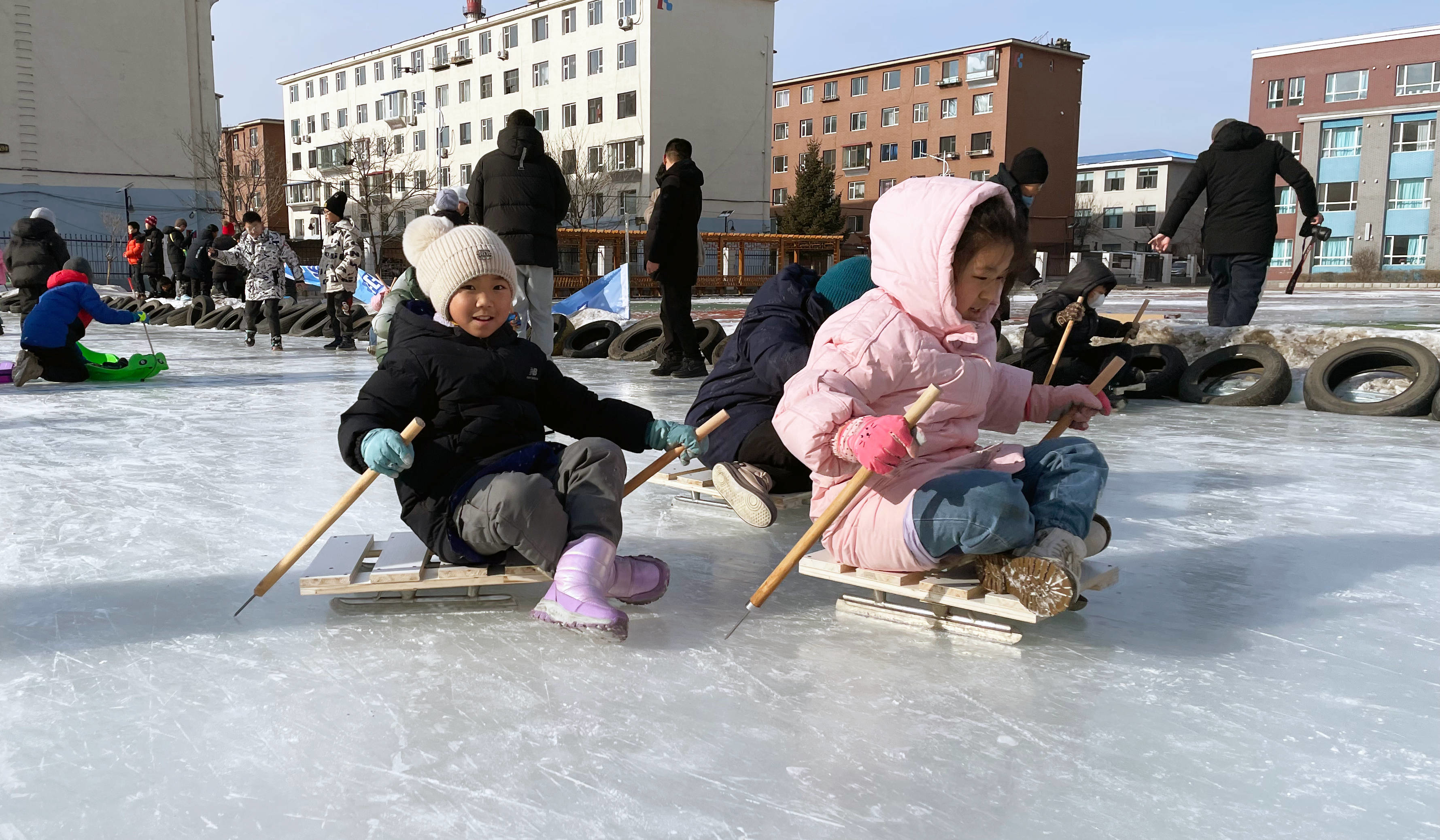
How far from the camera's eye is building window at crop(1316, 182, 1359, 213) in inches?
1639

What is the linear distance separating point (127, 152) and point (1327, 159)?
1739 inches

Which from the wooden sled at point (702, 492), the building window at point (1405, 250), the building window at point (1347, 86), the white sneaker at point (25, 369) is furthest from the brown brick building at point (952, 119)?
the wooden sled at point (702, 492)

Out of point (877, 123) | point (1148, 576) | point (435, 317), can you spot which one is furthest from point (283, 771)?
point (877, 123)

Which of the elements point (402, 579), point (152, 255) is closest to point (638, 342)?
point (402, 579)

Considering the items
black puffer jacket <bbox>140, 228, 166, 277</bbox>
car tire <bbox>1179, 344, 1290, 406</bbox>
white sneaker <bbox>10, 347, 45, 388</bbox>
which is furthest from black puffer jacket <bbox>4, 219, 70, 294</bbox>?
black puffer jacket <bbox>140, 228, 166, 277</bbox>

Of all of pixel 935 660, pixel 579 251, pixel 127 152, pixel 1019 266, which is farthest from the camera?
pixel 127 152

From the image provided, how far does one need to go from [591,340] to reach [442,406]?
7.24 meters

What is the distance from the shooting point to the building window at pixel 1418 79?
134ft

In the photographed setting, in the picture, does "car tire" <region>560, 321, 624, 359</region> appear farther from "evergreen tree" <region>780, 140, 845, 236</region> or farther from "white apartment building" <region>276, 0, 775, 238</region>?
"evergreen tree" <region>780, 140, 845, 236</region>

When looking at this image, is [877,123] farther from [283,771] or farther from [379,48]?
[283,771]

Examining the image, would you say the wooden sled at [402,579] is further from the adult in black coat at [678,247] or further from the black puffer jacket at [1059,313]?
the adult in black coat at [678,247]

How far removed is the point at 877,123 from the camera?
5294 cm

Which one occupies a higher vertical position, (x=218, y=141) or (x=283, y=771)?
(x=218, y=141)

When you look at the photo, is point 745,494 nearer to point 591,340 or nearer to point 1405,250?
point 591,340
